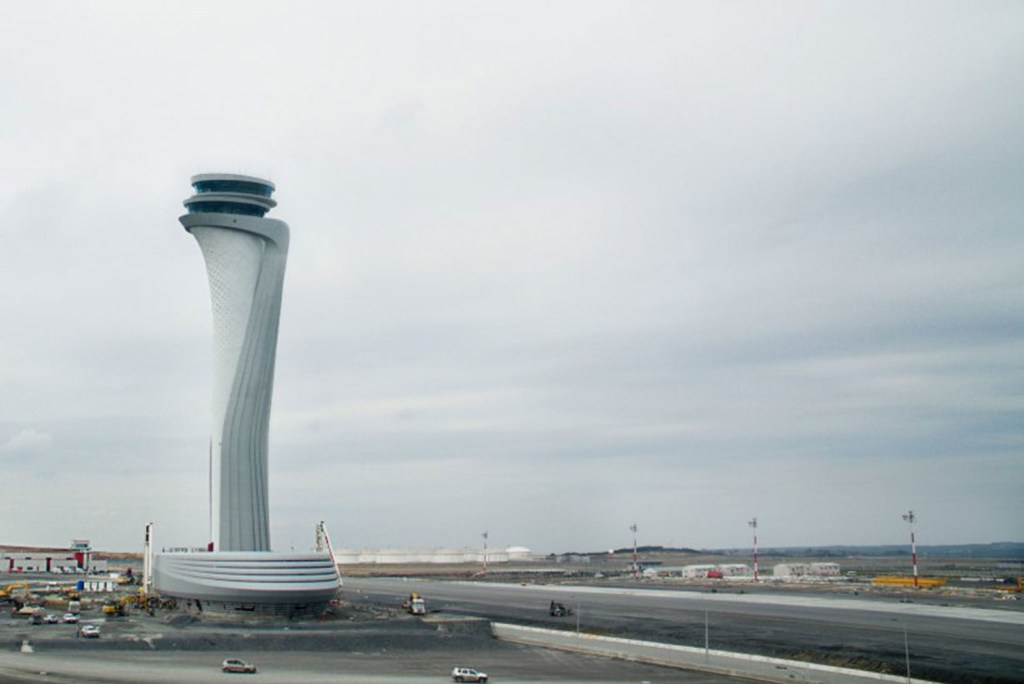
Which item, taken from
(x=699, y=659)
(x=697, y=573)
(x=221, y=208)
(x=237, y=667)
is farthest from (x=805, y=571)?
(x=237, y=667)

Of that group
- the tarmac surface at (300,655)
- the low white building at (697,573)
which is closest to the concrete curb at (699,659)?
the tarmac surface at (300,655)

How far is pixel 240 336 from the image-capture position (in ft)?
297

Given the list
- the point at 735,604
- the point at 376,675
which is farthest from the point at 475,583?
the point at 376,675

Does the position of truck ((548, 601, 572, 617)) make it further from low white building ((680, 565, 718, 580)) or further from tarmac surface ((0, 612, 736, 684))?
low white building ((680, 565, 718, 580))

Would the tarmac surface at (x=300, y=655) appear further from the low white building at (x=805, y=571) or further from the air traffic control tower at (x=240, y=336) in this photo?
the low white building at (x=805, y=571)

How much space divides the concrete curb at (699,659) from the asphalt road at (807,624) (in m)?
2.66

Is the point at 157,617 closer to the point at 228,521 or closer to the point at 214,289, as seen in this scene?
the point at 228,521

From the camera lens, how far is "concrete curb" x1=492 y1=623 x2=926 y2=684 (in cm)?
4672

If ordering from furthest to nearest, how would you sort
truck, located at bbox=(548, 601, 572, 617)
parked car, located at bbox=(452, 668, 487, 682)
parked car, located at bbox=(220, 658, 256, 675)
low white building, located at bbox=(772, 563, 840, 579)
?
1. low white building, located at bbox=(772, 563, 840, 579)
2. truck, located at bbox=(548, 601, 572, 617)
3. parked car, located at bbox=(220, 658, 256, 675)
4. parked car, located at bbox=(452, 668, 487, 682)

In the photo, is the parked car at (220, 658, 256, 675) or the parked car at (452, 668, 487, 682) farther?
the parked car at (220, 658, 256, 675)

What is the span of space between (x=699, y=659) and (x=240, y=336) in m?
54.5

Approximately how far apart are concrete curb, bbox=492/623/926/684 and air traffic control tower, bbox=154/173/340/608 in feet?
114

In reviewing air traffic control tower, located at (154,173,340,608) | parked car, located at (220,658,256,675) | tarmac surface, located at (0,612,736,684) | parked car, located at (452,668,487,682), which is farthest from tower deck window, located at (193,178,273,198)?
parked car, located at (452,668,487,682)

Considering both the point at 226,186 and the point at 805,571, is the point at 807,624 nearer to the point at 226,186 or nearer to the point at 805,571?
the point at 226,186
